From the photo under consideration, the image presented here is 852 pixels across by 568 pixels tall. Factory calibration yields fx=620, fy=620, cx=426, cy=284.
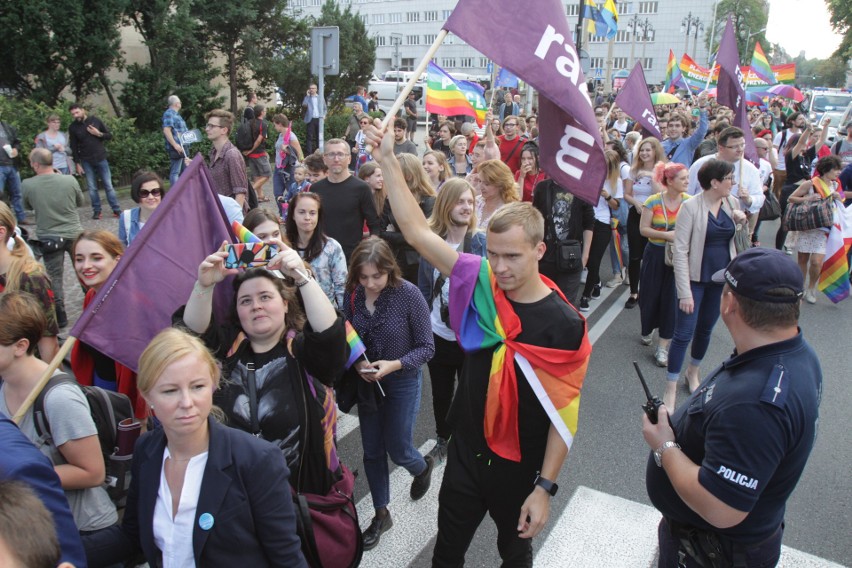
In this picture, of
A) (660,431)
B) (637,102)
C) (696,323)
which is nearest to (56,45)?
(637,102)

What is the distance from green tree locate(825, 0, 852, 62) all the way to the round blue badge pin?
222 ft

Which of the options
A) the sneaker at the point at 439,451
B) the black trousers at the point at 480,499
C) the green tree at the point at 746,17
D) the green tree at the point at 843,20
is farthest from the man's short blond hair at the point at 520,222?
the green tree at the point at 746,17

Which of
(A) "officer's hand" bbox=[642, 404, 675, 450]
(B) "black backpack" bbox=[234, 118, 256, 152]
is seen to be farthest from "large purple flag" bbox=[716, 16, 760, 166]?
(B) "black backpack" bbox=[234, 118, 256, 152]

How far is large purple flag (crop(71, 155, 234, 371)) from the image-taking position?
2670 mm

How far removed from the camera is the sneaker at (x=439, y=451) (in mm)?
4508

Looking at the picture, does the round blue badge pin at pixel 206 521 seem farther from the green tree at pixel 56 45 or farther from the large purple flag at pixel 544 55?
the green tree at pixel 56 45

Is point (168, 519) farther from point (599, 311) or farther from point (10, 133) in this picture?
point (10, 133)

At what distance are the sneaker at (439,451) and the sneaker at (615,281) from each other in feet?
16.0

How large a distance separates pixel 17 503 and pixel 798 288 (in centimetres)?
237

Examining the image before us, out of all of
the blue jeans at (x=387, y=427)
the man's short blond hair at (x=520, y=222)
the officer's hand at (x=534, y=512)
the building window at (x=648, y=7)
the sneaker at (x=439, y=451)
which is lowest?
the sneaker at (x=439, y=451)

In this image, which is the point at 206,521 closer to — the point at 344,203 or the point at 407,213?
the point at 407,213

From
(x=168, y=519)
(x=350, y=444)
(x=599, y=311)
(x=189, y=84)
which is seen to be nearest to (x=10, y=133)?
(x=189, y=84)

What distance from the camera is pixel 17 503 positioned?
1.41 metres

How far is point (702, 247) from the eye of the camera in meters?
4.99
